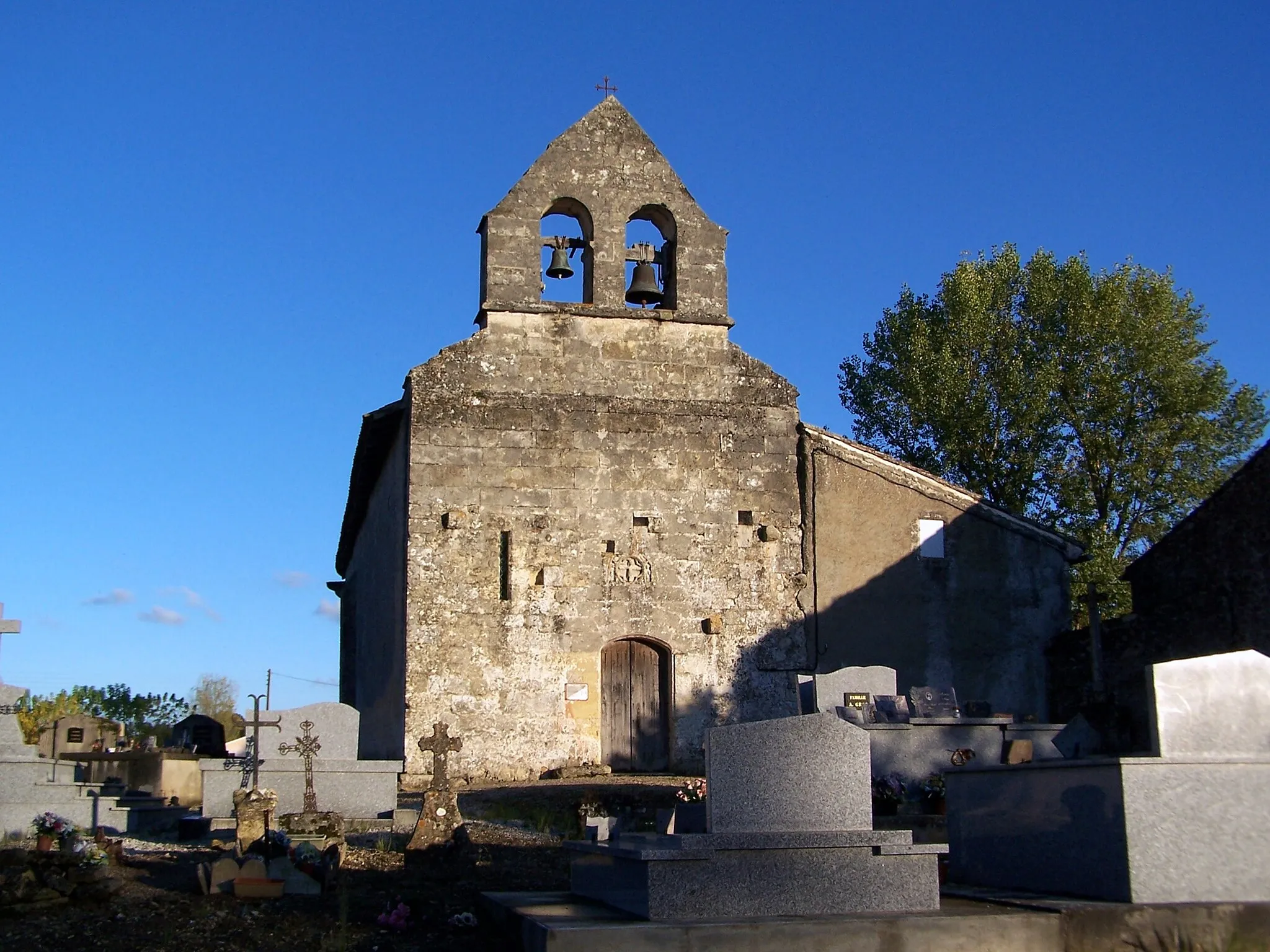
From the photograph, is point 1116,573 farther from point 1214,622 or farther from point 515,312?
point 515,312

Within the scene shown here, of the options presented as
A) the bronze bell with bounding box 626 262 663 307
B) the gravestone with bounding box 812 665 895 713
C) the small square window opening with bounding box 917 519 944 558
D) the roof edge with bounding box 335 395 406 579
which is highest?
the bronze bell with bounding box 626 262 663 307

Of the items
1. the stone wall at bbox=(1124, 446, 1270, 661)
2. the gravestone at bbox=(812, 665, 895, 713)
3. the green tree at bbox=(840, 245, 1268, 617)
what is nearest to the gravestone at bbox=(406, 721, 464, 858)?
the gravestone at bbox=(812, 665, 895, 713)

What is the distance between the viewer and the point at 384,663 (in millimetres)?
20438

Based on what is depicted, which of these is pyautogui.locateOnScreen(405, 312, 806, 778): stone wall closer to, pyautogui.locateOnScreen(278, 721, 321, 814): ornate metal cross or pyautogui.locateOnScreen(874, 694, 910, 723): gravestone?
pyautogui.locateOnScreen(278, 721, 321, 814): ornate metal cross

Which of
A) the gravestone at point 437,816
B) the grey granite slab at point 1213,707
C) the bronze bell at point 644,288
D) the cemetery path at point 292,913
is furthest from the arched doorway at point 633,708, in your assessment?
the grey granite slab at point 1213,707

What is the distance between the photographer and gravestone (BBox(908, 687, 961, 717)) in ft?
49.2

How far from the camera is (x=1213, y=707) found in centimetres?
786

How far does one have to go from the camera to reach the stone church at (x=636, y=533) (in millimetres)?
18078

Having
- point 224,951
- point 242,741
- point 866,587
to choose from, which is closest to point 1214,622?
point 866,587

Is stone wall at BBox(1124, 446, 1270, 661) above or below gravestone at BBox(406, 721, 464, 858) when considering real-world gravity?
above

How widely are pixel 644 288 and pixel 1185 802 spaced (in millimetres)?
12700

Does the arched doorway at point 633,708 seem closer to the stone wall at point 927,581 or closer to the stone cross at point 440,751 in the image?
the stone wall at point 927,581

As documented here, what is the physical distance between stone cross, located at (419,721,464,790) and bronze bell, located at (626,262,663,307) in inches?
326

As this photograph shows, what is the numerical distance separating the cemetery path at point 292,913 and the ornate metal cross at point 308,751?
1567 millimetres
